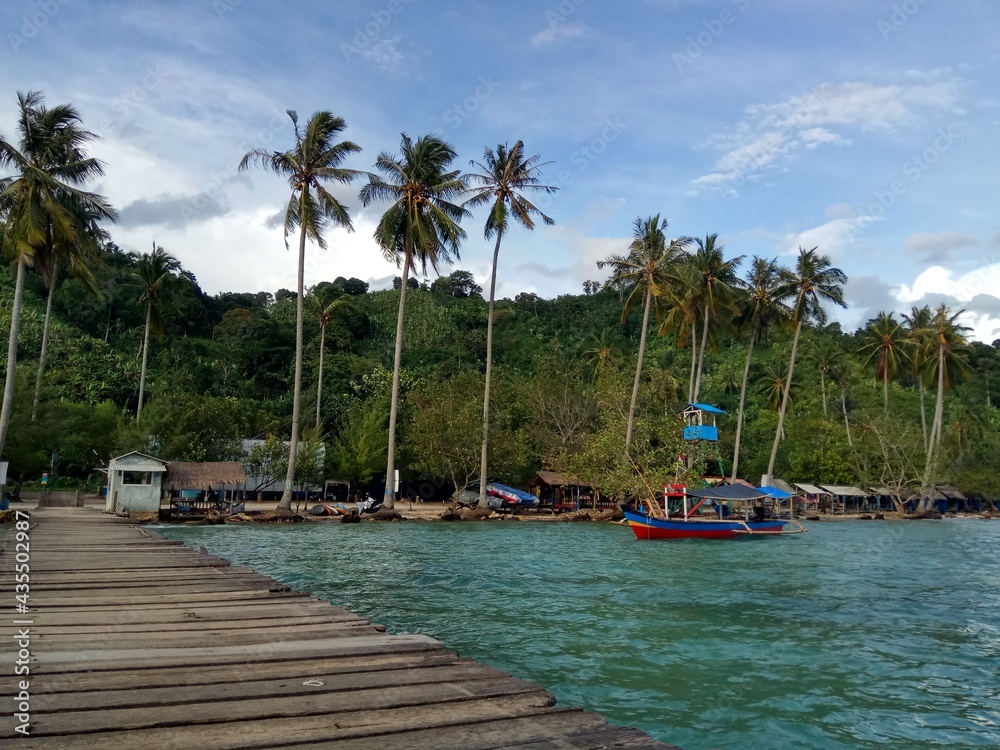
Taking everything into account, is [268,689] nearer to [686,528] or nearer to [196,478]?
[686,528]

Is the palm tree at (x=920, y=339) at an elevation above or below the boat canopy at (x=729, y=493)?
above

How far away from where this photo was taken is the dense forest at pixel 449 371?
38.3 metres

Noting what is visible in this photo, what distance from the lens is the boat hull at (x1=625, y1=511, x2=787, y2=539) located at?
30125 mm

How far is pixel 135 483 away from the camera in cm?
3419

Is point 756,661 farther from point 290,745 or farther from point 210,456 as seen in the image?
point 210,456

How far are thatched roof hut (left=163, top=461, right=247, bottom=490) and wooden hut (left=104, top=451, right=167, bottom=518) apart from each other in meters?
1.45

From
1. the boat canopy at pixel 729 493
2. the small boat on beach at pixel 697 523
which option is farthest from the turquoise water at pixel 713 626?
the boat canopy at pixel 729 493

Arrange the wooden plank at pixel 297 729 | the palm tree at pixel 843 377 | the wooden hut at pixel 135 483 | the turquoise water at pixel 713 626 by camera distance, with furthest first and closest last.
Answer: the palm tree at pixel 843 377
the wooden hut at pixel 135 483
the turquoise water at pixel 713 626
the wooden plank at pixel 297 729

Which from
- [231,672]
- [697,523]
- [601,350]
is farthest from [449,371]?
[231,672]

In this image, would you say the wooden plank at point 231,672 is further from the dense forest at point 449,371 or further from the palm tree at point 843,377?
the palm tree at point 843,377

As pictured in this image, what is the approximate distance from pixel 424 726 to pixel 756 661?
750 centimetres

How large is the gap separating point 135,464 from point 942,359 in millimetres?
57295

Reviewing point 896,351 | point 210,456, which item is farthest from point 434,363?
point 896,351

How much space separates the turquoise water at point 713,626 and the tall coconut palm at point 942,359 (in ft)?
119
